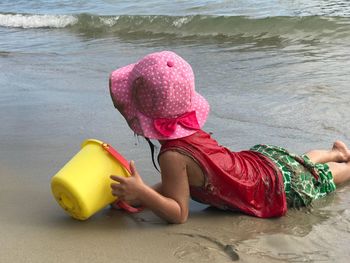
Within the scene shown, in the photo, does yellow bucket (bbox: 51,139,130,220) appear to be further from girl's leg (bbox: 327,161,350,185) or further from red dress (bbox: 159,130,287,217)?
girl's leg (bbox: 327,161,350,185)

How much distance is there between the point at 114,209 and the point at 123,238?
37 centimetres

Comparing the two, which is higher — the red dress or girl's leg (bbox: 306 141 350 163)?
the red dress

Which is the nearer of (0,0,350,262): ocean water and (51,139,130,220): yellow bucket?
(51,139,130,220): yellow bucket

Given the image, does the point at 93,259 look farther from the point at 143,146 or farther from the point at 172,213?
the point at 143,146

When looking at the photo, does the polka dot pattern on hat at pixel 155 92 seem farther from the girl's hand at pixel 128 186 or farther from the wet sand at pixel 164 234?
the wet sand at pixel 164 234

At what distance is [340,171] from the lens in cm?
310

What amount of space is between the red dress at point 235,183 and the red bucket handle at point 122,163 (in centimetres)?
21

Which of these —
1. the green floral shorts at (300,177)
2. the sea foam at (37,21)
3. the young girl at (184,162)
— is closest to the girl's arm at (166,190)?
the young girl at (184,162)

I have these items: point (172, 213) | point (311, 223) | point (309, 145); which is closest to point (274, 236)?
point (311, 223)

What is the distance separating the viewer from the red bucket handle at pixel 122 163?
259 cm

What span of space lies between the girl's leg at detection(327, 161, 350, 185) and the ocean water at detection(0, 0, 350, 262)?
0.07 meters

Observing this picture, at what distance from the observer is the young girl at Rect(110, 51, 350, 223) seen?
2479mm

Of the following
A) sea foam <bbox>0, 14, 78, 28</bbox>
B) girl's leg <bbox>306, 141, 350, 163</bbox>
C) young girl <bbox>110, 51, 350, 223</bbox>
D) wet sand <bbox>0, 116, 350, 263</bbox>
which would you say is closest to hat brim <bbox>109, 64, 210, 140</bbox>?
young girl <bbox>110, 51, 350, 223</bbox>

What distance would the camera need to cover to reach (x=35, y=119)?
4301 mm
